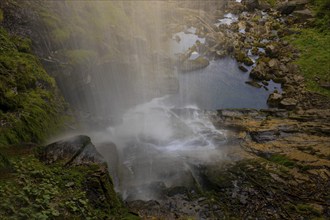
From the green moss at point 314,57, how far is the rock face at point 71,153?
744 inches

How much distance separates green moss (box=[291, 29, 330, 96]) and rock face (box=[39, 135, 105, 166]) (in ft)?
62.0

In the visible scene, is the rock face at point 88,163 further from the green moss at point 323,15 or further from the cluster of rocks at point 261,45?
the green moss at point 323,15

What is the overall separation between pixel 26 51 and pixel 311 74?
2145 cm

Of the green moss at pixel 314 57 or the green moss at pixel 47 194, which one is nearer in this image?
the green moss at pixel 47 194

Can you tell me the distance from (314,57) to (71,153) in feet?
81.5

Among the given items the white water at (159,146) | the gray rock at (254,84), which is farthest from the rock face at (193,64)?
the white water at (159,146)

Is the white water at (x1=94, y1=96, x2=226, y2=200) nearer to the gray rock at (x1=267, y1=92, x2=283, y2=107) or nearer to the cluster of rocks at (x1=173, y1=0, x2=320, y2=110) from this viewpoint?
the gray rock at (x1=267, y1=92, x2=283, y2=107)

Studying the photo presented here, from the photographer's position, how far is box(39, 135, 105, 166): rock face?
8258 millimetres

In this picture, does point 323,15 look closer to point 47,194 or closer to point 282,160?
point 282,160

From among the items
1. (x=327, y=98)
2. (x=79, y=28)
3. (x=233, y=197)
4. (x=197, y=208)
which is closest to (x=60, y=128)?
(x=197, y=208)

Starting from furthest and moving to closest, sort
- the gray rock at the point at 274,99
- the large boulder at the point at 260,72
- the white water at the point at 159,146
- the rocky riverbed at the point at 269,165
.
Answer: the large boulder at the point at 260,72 → the gray rock at the point at 274,99 → the white water at the point at 159,146 → the rocky riverbed at the point at 269,165

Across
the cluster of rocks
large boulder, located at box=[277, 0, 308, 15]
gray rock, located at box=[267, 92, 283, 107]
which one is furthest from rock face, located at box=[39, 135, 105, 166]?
large boulder, located at box=[277, 0, 308, 15]

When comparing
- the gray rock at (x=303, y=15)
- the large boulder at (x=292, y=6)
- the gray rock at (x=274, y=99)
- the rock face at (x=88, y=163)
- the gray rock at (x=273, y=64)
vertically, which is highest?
the large boulder at (x=292, y=6)

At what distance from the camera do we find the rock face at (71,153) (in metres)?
8.26
